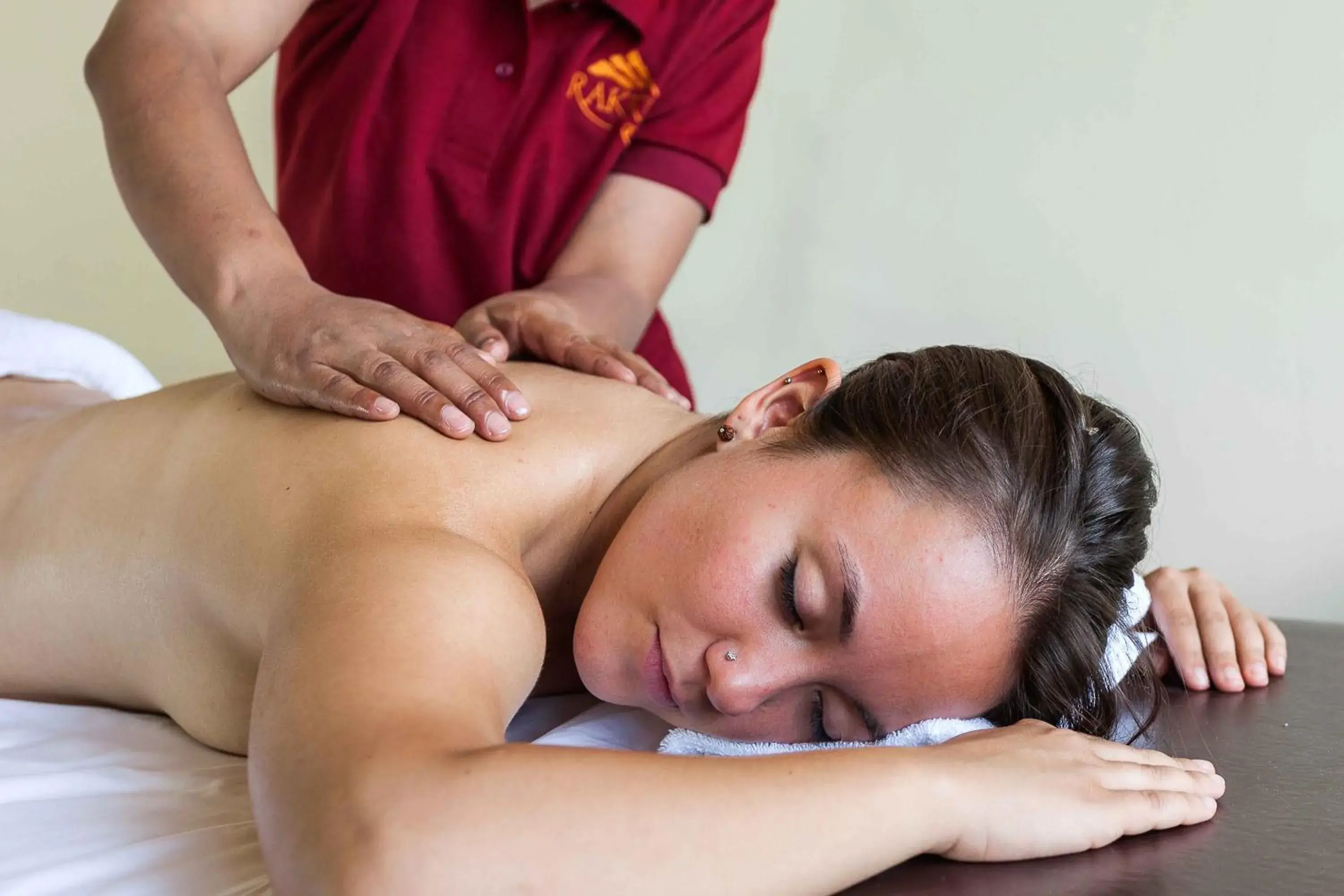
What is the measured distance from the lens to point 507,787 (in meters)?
0.76

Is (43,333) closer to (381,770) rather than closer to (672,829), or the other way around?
(381,770)

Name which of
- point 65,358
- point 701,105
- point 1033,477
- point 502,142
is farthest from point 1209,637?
point 65,358

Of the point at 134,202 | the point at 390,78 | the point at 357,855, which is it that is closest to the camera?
the point at 357,855

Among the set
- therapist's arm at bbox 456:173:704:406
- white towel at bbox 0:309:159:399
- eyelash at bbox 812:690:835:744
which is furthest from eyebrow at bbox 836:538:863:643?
white towel at bbox 0:309:159:399

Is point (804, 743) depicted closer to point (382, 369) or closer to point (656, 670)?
point (656, 670)

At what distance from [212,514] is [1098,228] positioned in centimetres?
201

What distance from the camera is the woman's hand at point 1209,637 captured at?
1476mm

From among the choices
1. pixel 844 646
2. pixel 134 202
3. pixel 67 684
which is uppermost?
pixel 134 202

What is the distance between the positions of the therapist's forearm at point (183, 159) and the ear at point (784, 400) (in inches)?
19.5

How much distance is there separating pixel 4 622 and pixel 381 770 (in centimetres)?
74

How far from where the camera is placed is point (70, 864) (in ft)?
2.93

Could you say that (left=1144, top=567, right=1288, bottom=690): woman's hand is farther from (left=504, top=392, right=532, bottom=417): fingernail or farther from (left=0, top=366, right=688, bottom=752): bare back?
(left=504, top=392, right=532, bottom=417): fingernail

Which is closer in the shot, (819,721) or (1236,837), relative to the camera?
(1236,837)

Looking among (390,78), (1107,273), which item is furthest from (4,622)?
(1107,273)
